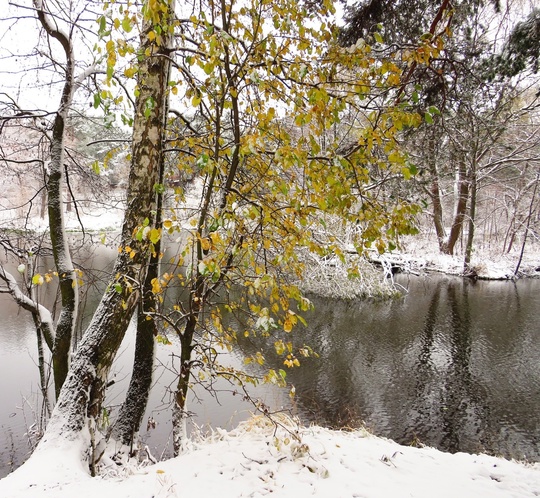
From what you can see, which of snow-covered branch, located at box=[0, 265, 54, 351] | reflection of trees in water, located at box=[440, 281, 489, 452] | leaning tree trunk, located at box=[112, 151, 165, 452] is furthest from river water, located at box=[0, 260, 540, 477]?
snow-covered branch, located at box=[0, 265, 54, 351]

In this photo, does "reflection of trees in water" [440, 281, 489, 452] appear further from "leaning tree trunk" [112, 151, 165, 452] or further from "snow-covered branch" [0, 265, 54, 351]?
"snow-covered branch" [0, 265, 54, 351]

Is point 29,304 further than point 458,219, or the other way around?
point 458,219

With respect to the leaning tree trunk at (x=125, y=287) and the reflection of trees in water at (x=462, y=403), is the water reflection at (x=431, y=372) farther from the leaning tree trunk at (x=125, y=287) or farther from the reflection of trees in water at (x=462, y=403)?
the leaning tree trunk at (x=125, y=287)

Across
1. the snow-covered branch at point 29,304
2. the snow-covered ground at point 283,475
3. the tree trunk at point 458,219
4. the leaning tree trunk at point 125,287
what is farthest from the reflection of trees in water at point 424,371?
the tree trunk at point 458,219

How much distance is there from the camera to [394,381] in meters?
8.56

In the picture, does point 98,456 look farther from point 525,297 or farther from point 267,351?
point 525,297

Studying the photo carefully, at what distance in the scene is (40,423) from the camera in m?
5.73

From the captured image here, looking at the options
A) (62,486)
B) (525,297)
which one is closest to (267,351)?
(62,486)

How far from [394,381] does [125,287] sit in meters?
7.08

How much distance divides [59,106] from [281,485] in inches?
199

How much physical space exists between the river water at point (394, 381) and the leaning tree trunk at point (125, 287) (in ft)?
3.85

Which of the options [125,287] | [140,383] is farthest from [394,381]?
[125,287]

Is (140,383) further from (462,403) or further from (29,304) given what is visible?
(462,403)

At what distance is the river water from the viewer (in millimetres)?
6574
